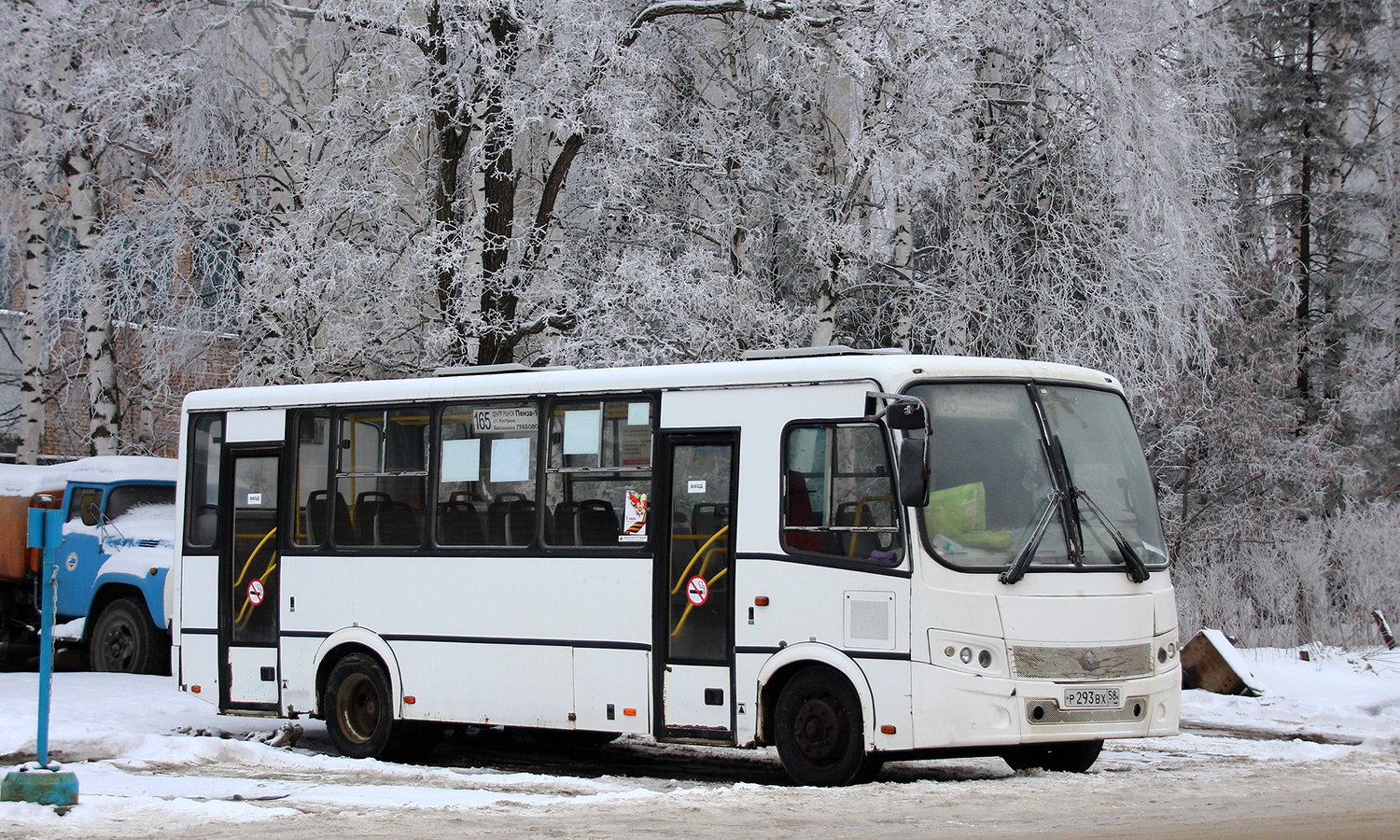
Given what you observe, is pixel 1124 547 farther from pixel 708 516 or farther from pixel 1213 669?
pixel 1213 669

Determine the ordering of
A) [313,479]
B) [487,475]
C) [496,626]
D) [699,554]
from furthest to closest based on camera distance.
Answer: [313,479], [487,475], [496,626], [699,554]

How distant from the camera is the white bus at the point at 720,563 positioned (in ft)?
30.7

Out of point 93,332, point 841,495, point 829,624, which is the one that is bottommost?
point 829,624

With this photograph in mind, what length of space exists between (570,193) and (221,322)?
4639 millimetres

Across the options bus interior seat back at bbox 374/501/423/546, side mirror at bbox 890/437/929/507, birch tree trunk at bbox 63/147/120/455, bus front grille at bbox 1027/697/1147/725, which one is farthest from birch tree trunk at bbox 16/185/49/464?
bus front grille at bbox 1027/697/1147/725

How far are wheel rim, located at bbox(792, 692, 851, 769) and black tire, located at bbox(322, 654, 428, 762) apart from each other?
3.75 m

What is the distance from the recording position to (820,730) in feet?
32.0

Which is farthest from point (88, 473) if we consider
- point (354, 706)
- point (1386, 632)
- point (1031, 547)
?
point (1386, 632)

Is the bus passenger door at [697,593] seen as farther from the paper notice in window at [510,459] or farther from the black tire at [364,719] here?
the black tire at [364,719]

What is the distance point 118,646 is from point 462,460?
745cm

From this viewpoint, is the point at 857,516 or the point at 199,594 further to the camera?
the point at 199,594

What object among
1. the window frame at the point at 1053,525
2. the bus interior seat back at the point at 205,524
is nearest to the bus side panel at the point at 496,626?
the bus interior seat back at the point at 205,524

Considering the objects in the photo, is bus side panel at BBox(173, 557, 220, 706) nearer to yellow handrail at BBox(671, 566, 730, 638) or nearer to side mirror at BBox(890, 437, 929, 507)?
yellow handrail at BBox(671, 566, 730, 638)

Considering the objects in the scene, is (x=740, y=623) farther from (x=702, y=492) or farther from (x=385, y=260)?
(x=385, y=260)
